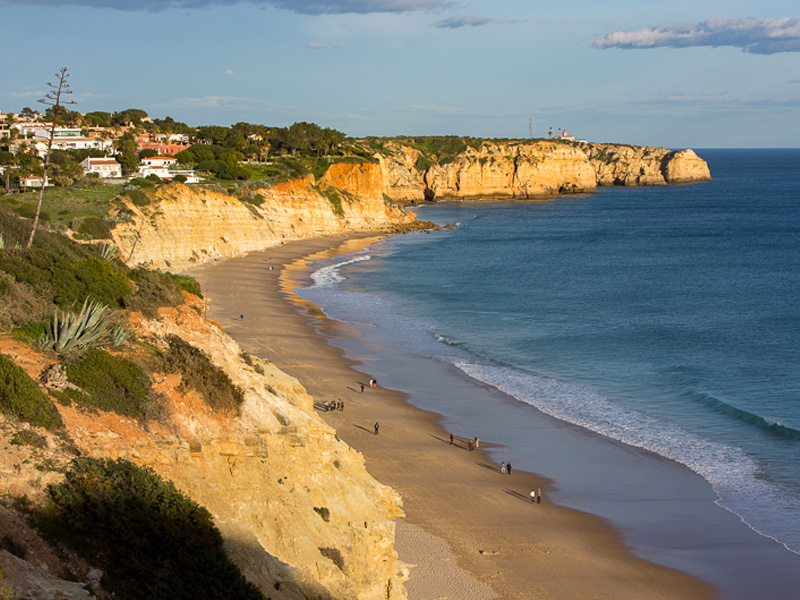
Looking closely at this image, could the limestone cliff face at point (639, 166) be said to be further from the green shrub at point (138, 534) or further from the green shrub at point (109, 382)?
the green shrub at point (138, 534)

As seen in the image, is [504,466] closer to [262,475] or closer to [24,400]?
[262,475]

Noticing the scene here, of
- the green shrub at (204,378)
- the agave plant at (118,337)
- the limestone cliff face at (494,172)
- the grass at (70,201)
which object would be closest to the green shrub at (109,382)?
the agave plant at (118,337)

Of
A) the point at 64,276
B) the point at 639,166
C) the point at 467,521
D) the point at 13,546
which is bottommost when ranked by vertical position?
the point at 467,521

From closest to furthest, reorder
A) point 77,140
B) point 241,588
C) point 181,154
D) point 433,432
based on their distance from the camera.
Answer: point 241,588 < point 433,432 < point 181,154 < point 77,140

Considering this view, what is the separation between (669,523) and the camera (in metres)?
18.7

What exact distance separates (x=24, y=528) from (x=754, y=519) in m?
17.4

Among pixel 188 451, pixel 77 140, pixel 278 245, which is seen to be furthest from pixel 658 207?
pixel 188 451

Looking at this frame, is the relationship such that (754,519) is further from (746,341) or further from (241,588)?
(746,341)

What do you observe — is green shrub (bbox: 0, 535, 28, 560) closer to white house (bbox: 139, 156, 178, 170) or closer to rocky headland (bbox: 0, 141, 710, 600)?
rocky headland (bbox: 0, 141, 710, 600)

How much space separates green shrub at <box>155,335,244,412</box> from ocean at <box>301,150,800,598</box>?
1091 cm

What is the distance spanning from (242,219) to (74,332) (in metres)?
57.4

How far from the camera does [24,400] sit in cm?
973

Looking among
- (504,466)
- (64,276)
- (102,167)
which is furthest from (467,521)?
(102,167)

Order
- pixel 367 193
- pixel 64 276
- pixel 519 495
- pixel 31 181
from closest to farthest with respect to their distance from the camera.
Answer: pixel 64 276 → pixel 519 495 → pixel 31 181 → pixel 367 193
